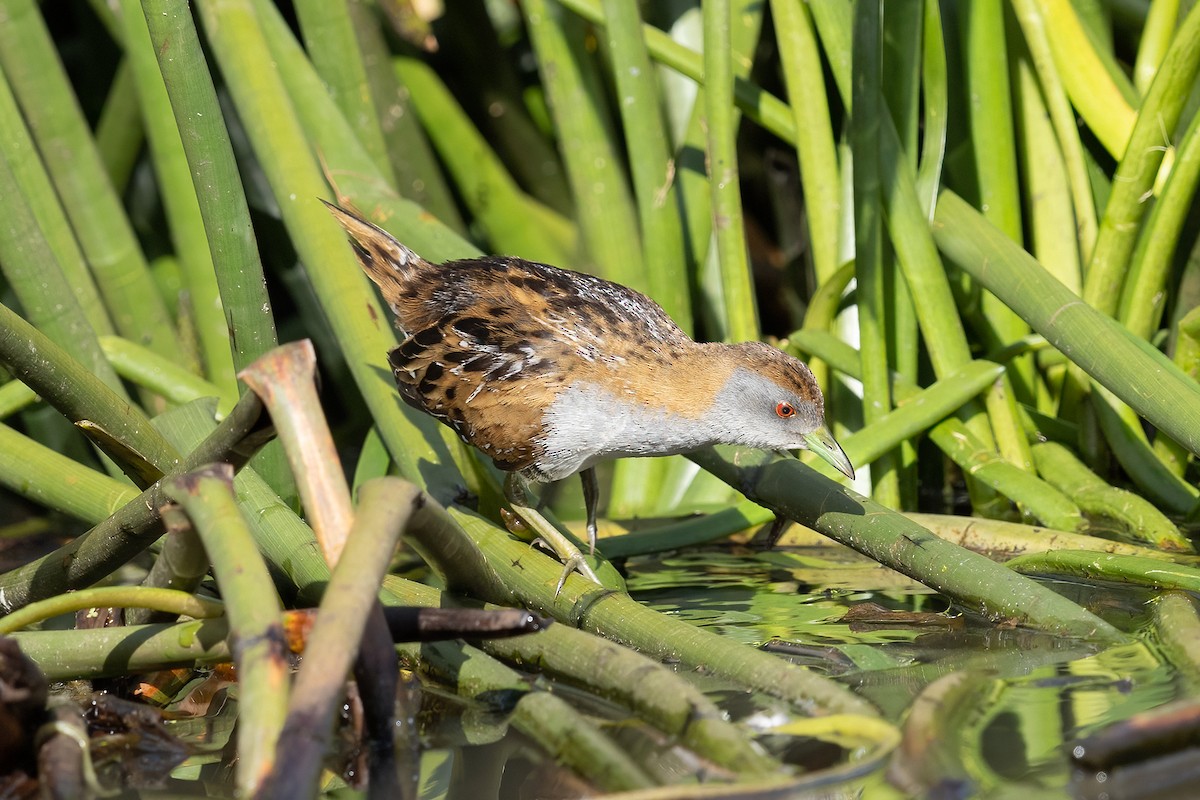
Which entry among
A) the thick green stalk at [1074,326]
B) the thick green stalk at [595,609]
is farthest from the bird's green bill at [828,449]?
the thick green stalk at [595,609]

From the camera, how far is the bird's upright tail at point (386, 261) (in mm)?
4293

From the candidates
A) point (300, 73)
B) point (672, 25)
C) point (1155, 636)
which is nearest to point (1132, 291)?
point (1155, 636)

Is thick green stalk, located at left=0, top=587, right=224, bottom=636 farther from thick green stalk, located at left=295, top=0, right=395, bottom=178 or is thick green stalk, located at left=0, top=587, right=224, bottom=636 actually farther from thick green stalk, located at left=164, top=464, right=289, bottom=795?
thick green stalk, located at left=295, top=0, right=395, bottom=178

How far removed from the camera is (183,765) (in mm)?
2768

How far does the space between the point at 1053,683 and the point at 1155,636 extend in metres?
0.40

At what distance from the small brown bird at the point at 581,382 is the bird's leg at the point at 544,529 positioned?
6 centimetres

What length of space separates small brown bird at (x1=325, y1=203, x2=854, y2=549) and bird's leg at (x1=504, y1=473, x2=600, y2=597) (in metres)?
0.06

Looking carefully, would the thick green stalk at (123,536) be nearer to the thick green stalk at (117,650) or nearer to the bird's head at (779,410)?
the thick green stalk at (117,650)

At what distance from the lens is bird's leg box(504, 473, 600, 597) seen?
3586 mm

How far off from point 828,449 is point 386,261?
170 cm

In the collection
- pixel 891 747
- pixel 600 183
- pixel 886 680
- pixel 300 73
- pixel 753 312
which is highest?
pixel 300 73

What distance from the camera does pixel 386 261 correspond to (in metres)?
4.36

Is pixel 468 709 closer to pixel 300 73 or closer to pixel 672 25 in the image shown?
pixel 300 73

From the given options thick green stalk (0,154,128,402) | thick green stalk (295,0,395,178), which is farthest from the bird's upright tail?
thick green stalk (0,154,128,402)
